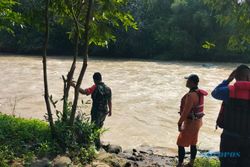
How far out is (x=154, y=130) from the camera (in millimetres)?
12617

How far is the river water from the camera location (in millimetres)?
11798

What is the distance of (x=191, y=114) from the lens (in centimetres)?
607

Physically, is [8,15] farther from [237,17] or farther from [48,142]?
[237,17]

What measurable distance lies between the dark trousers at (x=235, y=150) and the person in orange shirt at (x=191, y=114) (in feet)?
5.04

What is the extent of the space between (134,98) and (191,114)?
11.5 meters

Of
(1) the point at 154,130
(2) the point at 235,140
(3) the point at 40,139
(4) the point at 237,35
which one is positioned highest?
(4) the point at 237,35

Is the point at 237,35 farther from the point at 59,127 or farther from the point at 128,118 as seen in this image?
the point at 128,118

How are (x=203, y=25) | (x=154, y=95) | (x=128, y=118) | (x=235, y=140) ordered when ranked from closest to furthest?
1. (x=235, y=140)
2. (x=128, y=118)
3. (x=154, y=95)
4. (x=203, y=25)

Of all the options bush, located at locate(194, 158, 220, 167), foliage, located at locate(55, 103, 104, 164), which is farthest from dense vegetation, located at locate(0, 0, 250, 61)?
foliage, located at locate(55, 103, 104, 164)

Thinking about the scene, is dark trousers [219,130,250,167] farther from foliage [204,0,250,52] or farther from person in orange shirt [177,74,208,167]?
foliage [204,0,250,52]

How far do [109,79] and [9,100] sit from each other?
689 centimetres

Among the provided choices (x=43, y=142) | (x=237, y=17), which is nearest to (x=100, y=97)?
(x=43, y=142)

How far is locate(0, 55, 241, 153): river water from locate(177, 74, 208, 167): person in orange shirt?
2.31 m

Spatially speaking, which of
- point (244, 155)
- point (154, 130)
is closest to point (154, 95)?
point (154, 130)
